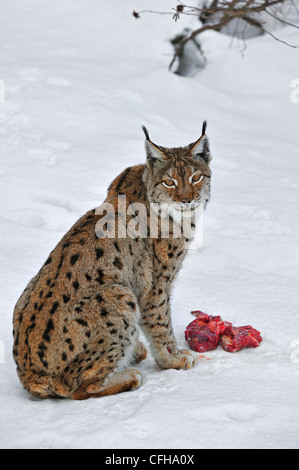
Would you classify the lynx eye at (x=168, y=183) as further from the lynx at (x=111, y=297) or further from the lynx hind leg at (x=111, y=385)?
the lynx hind leg at (x=111, y=385)

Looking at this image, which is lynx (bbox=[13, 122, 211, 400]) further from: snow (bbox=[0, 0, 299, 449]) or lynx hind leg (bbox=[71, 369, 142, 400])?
snow (bbox=[0, 0, 299, 449])

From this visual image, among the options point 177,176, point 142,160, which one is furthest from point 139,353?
point 142,160

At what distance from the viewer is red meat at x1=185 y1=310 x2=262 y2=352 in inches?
183

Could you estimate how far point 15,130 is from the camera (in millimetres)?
7848

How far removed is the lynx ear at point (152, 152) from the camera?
14.8 feet

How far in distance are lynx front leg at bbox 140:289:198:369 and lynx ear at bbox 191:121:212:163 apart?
998 millimetres

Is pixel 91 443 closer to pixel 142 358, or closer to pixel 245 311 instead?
pixel 142 358

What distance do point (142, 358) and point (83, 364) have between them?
849mm

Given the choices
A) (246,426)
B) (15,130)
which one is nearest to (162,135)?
(15,130)

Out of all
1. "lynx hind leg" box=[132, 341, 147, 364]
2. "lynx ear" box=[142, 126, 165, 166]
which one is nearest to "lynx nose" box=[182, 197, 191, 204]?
"lynx ear" box=[142, 126, 165, 166]

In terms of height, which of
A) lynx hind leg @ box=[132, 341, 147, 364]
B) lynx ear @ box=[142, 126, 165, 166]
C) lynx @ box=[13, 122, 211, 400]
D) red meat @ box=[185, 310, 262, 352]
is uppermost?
lynx ear @ box=[142, 126, 165, 166]

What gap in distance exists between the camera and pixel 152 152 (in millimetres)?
4555

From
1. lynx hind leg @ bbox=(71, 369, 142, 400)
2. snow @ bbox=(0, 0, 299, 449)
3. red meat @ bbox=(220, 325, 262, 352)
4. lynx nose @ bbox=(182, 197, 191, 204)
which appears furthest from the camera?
red meat @ bbox=(220, 325, 262, 352)

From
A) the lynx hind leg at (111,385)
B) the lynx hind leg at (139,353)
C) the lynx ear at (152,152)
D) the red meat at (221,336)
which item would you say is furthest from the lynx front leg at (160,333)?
the lynx ear at (152,152)
